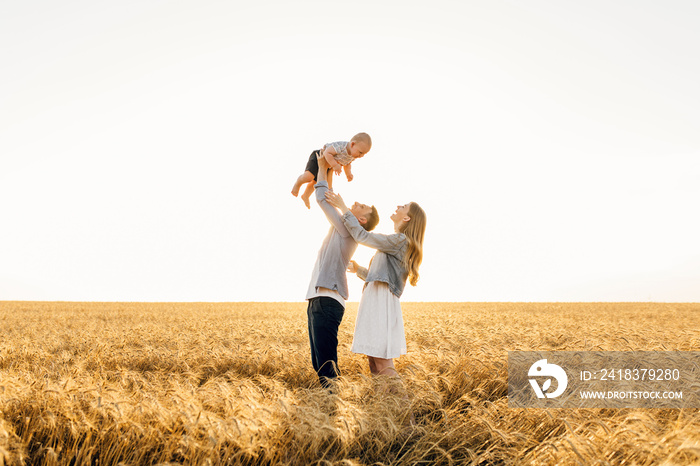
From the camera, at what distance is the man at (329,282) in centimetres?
488

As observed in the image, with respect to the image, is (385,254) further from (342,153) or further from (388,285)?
(342,153)

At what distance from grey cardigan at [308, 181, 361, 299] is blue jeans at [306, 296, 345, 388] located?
0.20m

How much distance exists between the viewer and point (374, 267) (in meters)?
5.09

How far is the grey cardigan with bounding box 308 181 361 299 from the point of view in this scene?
4.82 m

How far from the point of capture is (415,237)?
5.01m

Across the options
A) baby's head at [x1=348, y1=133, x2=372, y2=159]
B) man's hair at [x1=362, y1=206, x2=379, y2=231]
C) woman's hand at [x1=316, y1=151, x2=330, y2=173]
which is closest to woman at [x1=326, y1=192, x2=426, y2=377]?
man's hair at [x1=362, y1=206, x2=379, y2=231]

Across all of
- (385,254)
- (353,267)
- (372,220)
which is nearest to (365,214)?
(372,220)

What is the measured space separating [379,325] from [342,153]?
2228 mm

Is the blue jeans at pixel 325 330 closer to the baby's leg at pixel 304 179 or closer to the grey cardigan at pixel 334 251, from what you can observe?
the grey cardigan at pixel 334 251

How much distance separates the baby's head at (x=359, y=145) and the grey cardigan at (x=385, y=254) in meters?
1.11

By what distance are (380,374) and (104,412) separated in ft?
9.49

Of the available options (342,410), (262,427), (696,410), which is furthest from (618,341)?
(262,427)

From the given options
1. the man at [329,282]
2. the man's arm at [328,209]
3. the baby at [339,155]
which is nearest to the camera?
the man's arm at [328,209]

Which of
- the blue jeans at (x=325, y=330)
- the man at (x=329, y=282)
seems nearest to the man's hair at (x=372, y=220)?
the man at (x=329, y=282)
